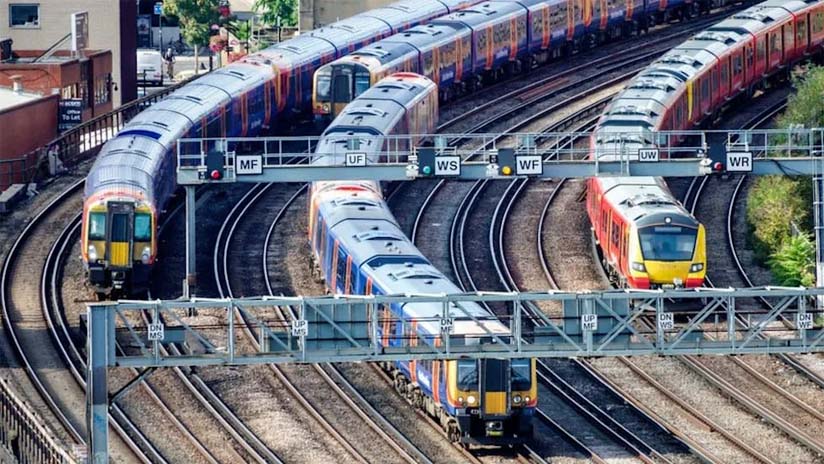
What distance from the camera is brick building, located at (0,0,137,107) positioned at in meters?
96.6

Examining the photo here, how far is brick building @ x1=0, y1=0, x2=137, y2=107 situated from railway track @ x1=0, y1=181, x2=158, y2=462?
86.2ft

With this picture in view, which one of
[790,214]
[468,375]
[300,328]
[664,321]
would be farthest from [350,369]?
[790,214]

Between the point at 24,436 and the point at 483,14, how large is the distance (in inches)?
1790

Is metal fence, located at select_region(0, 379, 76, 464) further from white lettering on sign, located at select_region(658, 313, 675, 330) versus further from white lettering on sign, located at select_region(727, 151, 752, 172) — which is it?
white lettering on sign, located at select_region(727, 151, 752, 172)

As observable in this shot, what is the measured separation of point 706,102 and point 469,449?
1267 inches

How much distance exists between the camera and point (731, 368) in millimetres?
53125

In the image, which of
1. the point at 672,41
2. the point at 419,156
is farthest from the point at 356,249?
the point at 672,41

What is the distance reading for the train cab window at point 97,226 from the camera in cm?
5794

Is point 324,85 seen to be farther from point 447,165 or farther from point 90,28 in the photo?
point 447,165

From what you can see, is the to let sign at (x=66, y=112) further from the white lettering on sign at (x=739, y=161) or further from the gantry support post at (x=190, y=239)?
the white lettering on sign at (x=739, y=161)

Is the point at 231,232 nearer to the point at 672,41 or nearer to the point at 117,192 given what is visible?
the point at 117,192

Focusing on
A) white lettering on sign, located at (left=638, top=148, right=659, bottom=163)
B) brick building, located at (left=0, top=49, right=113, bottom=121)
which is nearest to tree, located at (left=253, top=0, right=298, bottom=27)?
brick building, located at (left=0, top=49, right=113, bottom=121)

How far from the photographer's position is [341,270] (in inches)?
2164

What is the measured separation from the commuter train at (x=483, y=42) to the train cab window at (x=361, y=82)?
3cm
